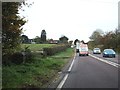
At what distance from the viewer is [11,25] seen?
52.3 ft

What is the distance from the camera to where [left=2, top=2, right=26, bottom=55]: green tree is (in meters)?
15.6

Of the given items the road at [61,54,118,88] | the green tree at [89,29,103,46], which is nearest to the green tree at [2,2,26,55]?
the road at [61,54,118,88]

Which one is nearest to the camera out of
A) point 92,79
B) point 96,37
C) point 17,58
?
point 92,79

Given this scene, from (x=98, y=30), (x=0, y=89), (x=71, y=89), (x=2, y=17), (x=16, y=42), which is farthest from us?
(x=98, y=30)

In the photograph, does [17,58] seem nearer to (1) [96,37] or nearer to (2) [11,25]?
(2) [11,25]

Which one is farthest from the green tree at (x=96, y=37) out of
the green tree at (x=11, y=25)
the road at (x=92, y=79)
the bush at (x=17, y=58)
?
the green tree at (x=11, y=25)

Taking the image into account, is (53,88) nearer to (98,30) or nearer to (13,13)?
(13,13)

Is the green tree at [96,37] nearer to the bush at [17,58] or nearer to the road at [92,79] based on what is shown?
the bush at [17,58]

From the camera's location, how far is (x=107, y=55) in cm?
5616

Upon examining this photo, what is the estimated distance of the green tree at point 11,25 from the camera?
15585 millimetres

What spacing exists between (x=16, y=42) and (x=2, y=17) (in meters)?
2.54

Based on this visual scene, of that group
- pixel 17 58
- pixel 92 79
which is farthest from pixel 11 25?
pixel 17 58

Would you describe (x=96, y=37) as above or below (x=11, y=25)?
above

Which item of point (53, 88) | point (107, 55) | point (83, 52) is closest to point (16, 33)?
point (53, 88)
